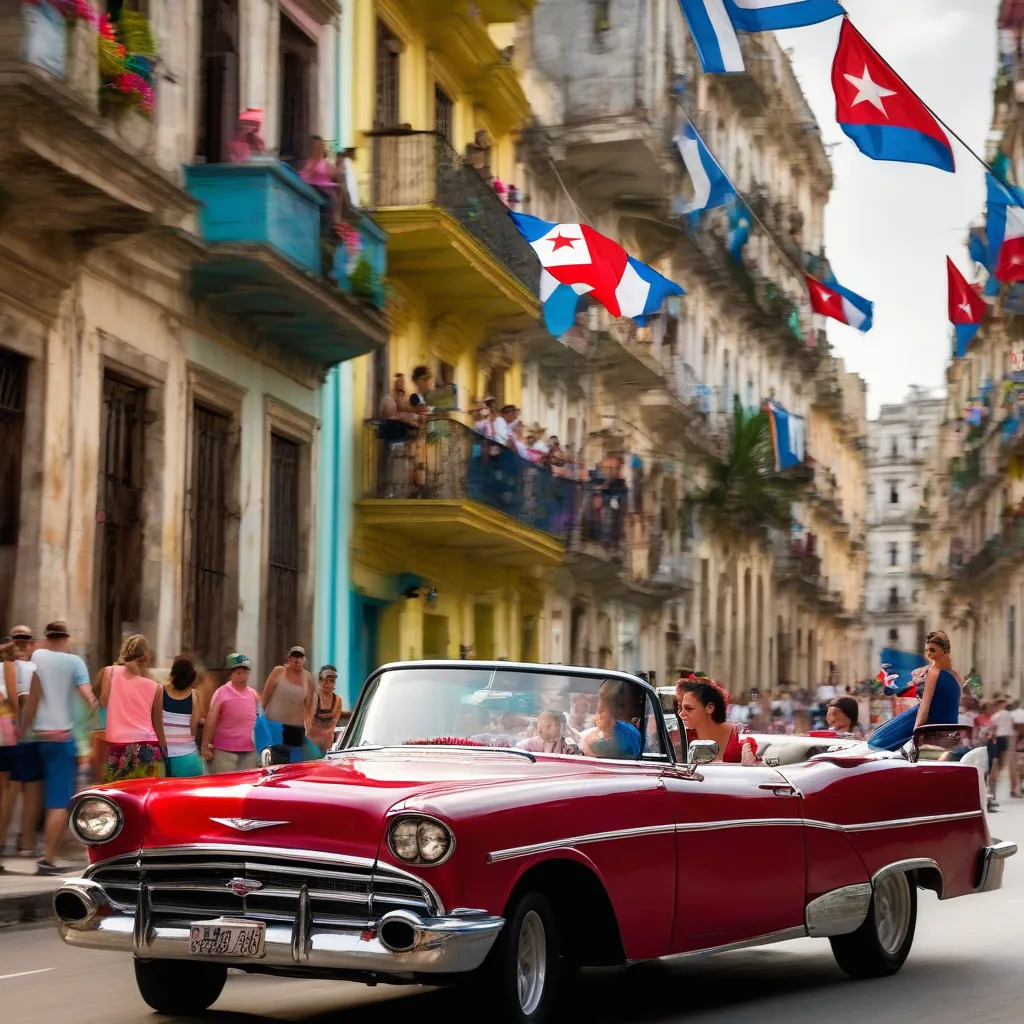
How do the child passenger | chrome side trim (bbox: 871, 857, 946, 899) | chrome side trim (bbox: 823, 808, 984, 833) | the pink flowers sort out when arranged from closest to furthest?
the child passenger < chrome side trim (bbox: 823, 808, 984, 833) < chrome side trim (bbox: 871, 857, 946, 899) < the pink flowers

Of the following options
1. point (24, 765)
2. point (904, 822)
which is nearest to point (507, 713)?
point (904, 822)

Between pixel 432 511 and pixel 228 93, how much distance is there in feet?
18.8

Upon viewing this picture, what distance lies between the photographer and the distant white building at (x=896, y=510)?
124 m

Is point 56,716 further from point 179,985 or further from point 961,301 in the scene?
point 961,301

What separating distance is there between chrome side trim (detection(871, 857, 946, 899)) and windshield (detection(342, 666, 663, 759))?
1.46 m

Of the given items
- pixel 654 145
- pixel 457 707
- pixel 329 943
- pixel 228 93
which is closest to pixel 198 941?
pixel 329 943

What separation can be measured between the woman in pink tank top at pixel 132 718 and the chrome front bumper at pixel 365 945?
23.7ft

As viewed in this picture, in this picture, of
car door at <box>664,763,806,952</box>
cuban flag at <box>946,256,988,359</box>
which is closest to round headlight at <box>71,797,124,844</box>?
car door at <box>664,763,806,952</box>

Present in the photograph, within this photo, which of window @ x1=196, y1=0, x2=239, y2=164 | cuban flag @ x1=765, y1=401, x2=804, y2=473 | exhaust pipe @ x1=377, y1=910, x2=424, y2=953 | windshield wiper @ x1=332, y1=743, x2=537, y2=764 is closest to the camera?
exhaust pipe @ x1=377, y1=910, x2=424, y2=953

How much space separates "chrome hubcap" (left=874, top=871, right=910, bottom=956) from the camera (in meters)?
9.52

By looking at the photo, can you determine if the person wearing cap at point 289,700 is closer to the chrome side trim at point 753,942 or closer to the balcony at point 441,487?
the balcony at point 441,487

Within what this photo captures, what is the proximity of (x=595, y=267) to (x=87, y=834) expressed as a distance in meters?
16.6

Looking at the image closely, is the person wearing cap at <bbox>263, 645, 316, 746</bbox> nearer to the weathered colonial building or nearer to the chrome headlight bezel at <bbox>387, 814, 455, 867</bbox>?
the weathered colonial building

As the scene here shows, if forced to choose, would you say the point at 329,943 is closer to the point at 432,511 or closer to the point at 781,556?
the point at 432,511
